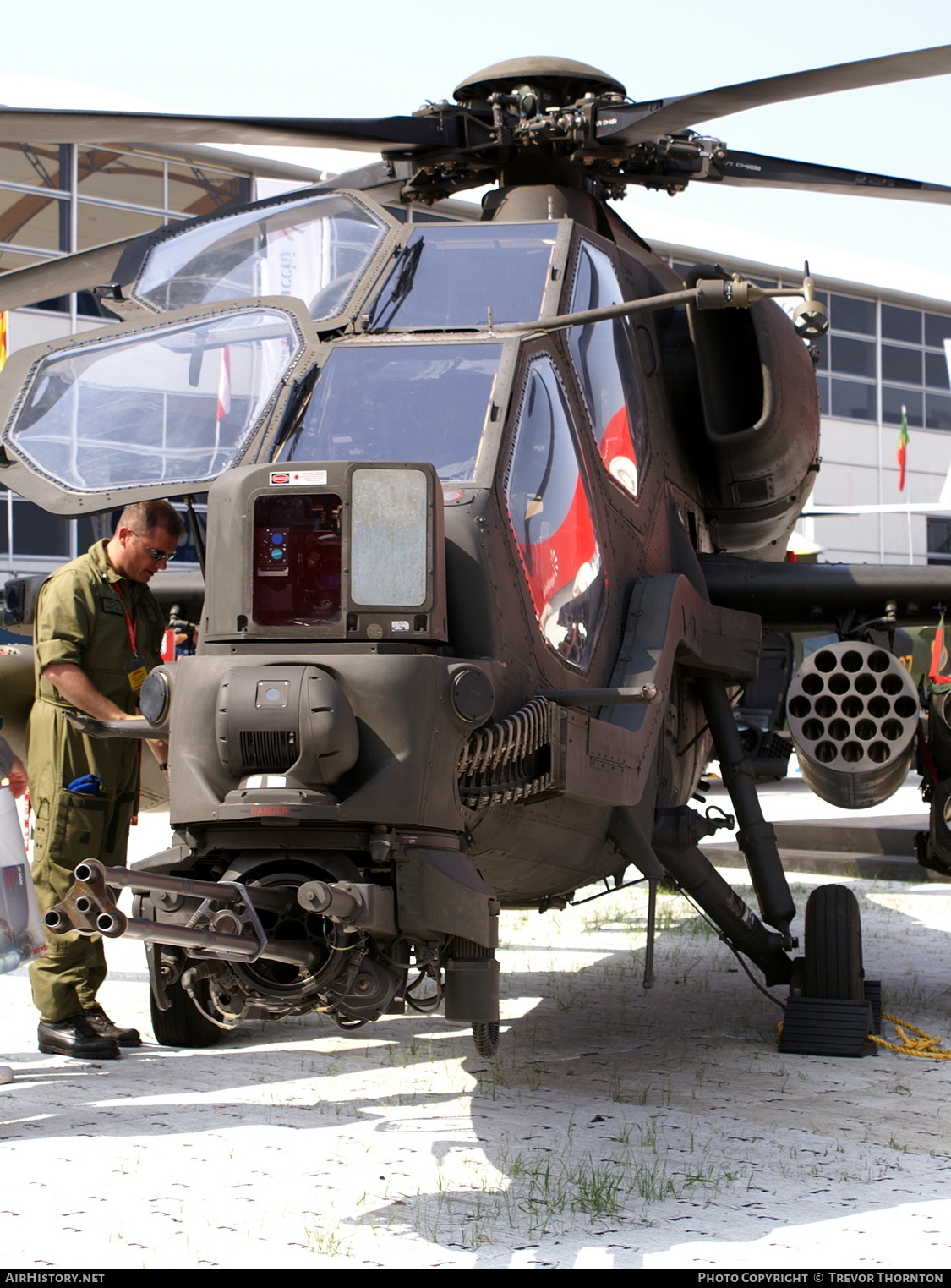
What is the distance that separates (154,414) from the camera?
4828 mm

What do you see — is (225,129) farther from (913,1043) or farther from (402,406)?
(913,1043)

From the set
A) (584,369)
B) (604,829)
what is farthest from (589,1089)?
(584,369)

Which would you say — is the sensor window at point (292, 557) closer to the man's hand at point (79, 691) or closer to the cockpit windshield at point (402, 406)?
the cockpit windshield at point (402, 406)

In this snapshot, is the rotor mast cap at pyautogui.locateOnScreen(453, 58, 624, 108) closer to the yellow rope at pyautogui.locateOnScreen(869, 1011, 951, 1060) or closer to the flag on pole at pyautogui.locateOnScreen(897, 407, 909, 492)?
the yellow rope at pyautogui.locateOnScreen(869, 1011, 951, 1060)

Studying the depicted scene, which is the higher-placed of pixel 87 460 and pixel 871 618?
pixel 87 460

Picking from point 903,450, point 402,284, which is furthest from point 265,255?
point 903,450

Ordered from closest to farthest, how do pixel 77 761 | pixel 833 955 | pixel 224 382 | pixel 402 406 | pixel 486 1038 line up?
pixel 486 1038 < pixel 402 406 < pixel 224 382 < pixel 77 761 < pixel 833 955

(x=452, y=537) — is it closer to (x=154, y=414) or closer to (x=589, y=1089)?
(x=154, y=414)

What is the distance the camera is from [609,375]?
5355 millimetres

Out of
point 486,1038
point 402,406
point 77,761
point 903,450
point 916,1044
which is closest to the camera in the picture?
point 486,1038

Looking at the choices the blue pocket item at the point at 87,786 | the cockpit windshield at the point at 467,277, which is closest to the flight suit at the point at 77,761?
the blue pocket item at the point at 87,786

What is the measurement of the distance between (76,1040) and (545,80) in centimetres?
449

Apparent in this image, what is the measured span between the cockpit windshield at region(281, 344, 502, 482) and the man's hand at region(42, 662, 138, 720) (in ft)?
4.77

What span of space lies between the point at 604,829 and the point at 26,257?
68.2 ft
